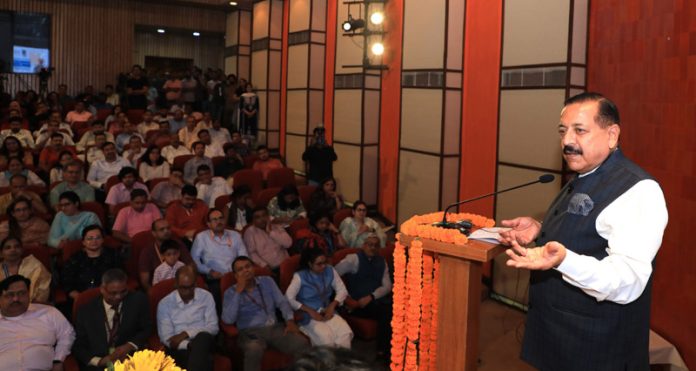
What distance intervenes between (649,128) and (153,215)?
12.1 feet

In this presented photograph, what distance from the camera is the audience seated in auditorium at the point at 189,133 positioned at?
27.6 ft

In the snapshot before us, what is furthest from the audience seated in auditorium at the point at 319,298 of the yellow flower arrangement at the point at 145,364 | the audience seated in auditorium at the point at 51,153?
the audience seated in auditorium at the point at 51,153

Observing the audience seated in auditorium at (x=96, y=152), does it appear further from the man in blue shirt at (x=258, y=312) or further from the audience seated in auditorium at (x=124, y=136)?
the man in blue shirt at (x=258, y=312)

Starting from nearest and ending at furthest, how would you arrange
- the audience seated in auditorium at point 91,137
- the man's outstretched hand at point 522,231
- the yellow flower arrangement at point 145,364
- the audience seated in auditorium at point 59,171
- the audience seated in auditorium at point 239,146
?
the yellow flower arrangement at point 145,364, the man's outstretched hand at point 522,231, the audience seated in auditorium at point 59,171, the audience seated in auditorium at point 91,137, the audience seated in auditorium at point 239,146

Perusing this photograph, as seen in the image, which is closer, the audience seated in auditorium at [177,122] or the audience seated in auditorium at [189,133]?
the audience seated in auditorium at [189,133]

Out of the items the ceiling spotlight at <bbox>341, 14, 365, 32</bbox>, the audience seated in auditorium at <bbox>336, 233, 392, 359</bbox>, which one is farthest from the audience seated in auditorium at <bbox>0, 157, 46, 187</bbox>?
the ceiling spotlight at <bbox>341, 14, 365, 32</bbox>

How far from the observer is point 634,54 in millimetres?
3881

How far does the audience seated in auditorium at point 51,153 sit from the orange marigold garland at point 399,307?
5.47 metres

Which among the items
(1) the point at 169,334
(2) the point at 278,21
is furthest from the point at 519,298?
(2) the point at 278,21

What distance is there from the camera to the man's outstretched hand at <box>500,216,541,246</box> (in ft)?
5.29

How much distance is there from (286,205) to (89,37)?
25.1 feet

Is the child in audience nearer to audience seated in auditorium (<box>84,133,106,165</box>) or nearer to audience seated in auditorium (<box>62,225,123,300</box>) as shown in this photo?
audience seated in auditorium (<box>62,225,123,300</box>)

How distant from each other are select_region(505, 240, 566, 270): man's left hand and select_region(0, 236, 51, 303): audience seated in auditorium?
11.0ft

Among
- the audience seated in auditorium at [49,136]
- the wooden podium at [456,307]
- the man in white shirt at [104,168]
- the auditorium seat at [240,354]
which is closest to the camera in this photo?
the wooden podium at [456,307]
